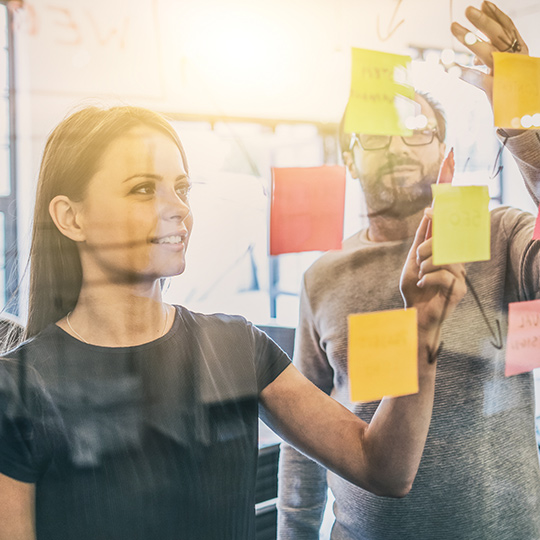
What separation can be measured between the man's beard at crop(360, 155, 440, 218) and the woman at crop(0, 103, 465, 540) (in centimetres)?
34

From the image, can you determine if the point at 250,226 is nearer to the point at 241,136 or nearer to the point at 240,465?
the point at 241,136

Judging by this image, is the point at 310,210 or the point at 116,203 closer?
the point at 116,203

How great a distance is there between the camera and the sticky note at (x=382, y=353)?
846mm

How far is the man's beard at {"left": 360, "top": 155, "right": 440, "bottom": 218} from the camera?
0.90 metres

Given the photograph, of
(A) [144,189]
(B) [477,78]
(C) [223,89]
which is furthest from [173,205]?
(B) [477,78]

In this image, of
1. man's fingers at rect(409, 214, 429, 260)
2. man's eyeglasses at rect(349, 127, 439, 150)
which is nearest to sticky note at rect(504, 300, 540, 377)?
man's fingers at rect(409, 214, 429, 260)

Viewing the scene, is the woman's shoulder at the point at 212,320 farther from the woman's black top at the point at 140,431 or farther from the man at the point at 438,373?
the man at the point at 438,373

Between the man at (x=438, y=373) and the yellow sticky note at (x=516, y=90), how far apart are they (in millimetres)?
17

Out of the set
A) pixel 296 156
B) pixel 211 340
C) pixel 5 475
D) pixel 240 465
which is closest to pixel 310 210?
pixel 296 156

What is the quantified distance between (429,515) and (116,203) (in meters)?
0.73

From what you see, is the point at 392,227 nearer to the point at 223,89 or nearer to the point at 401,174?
the point at 401,174

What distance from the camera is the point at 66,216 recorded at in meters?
0.60

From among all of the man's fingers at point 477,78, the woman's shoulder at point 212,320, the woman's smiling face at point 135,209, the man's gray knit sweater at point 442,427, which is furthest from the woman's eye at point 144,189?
the man's fingers at point 477,78

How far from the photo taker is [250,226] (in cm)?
75
